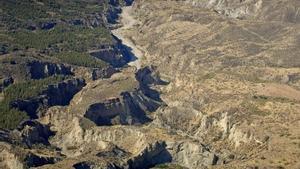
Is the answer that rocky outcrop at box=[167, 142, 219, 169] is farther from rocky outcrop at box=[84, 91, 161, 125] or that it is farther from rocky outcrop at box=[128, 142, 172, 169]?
rocky outcrop at box=[84, 91, 161, 125]

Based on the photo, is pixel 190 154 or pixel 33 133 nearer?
pixel 190 154

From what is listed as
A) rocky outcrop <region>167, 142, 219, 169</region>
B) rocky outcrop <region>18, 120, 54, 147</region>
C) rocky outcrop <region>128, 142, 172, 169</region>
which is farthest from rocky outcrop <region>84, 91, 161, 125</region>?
rocky outcrop <region>167, 142, 219, 169</region>

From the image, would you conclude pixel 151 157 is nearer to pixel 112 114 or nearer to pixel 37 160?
pixel 37 160

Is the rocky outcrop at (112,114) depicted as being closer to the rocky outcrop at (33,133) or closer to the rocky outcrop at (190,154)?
the rocky outcrop at (33,133)

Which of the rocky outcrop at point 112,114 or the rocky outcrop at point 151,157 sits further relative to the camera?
the rocky outcrop at point 112,114

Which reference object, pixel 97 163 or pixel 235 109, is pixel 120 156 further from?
pixel 235 109

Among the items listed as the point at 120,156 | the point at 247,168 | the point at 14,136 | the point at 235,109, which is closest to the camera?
the point at 247,168

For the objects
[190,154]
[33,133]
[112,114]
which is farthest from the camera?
[112,114]

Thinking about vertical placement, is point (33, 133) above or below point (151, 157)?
below

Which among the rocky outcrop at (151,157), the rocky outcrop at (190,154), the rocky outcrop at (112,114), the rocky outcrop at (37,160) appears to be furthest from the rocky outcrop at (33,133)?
the rocky outcrop at (190,154)

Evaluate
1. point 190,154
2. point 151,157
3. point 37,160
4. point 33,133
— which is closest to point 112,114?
point 33,133

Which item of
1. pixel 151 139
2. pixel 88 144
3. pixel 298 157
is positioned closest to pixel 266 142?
pixel 298 157
